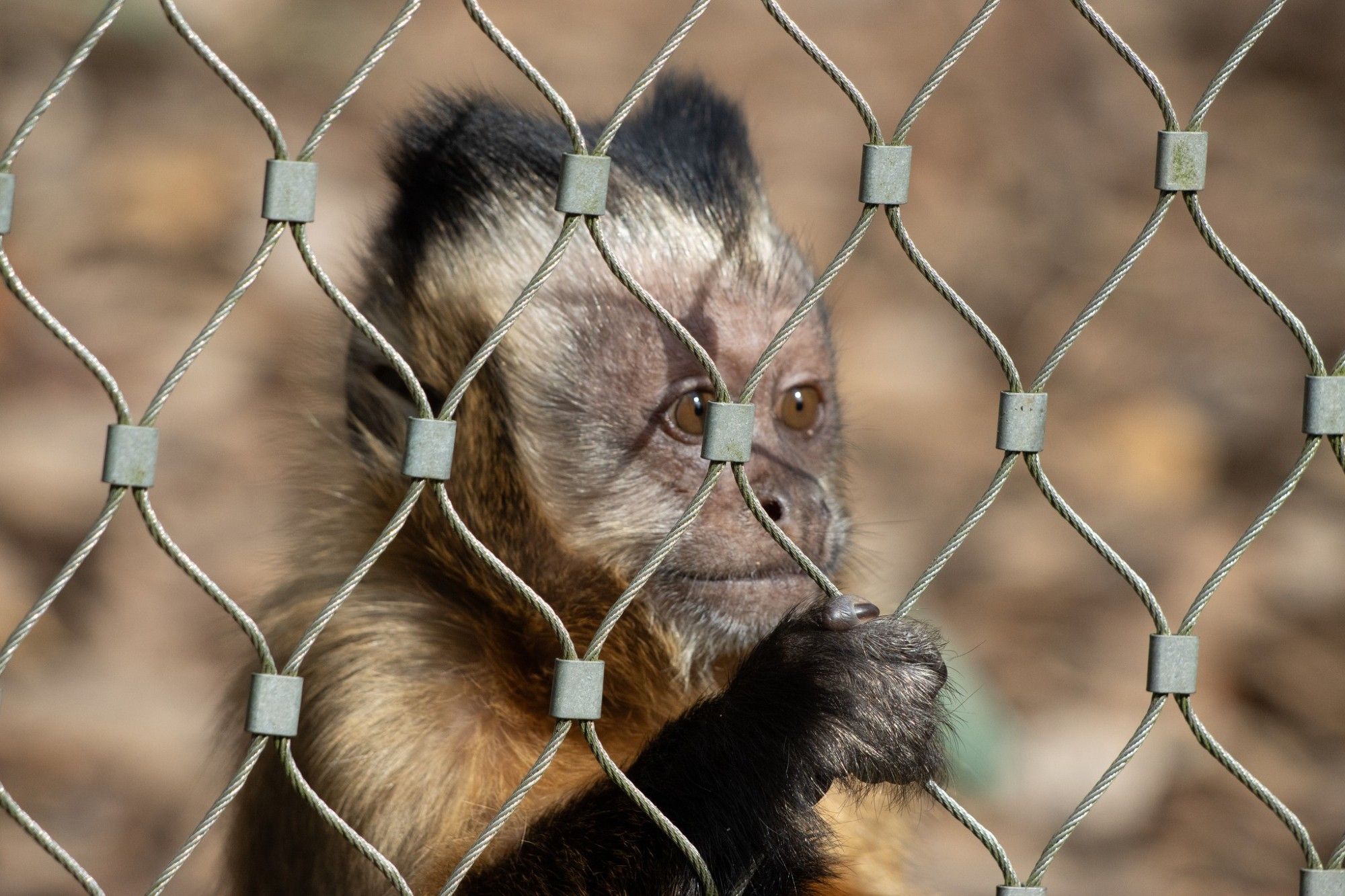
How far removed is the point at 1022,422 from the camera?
207 cm

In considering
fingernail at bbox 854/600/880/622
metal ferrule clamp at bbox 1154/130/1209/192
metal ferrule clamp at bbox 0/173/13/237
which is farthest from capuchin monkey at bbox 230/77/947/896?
metal ferrule clamp at bbox 0/173/13/237

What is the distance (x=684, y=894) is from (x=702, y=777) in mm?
196

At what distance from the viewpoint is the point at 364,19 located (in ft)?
29.2

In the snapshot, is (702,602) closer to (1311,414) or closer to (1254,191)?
(1311,414)

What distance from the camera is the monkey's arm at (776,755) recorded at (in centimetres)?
229

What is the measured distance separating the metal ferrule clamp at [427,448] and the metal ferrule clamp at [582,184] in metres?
0.34

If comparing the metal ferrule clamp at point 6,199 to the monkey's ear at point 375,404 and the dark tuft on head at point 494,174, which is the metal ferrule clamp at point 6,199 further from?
the dark tuft on head at point 494,174

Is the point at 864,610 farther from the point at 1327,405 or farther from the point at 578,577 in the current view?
the point at 578,577

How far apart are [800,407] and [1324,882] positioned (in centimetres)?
168

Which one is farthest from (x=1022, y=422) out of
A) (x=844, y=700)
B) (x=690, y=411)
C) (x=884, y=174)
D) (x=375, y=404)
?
A: (x=375, y=404)

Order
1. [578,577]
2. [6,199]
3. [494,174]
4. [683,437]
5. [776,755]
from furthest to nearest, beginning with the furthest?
[494,174], [683,437], [578,577], [776,755], [6,199]

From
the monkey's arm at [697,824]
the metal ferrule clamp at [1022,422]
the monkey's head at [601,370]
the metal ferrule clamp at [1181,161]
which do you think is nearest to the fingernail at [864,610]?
the monkey's arm at [697,824]

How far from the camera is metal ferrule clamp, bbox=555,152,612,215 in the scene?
1948 millimetres

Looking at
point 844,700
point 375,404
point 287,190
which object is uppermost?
point 287,190
